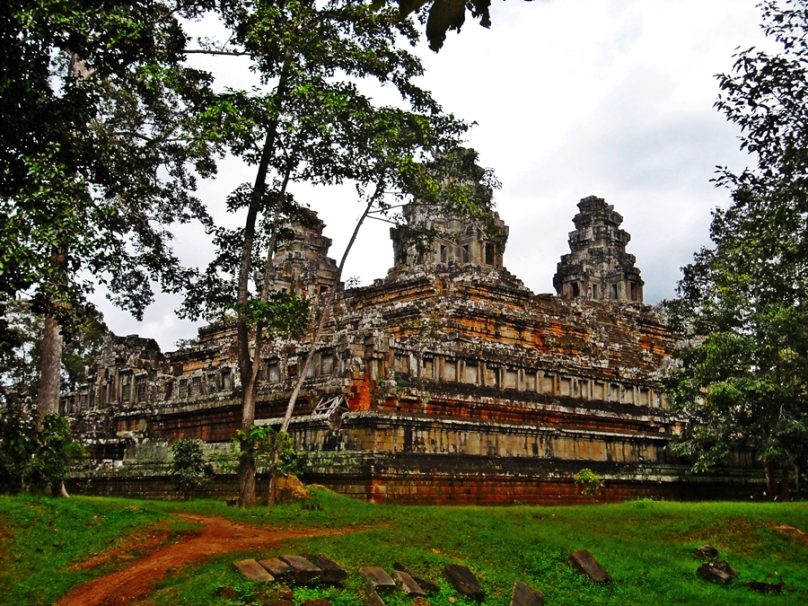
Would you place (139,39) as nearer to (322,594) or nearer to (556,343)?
(322,594)

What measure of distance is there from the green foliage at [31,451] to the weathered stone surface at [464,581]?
5.84 m

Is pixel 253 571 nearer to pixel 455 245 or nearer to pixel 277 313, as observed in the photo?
pixel 277 313

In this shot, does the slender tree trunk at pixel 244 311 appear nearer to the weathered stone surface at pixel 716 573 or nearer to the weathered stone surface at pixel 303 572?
the weathered stone surface at pixel 303 572

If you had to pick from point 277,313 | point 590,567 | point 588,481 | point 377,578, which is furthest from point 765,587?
point 277,313

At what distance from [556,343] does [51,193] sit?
2159cm

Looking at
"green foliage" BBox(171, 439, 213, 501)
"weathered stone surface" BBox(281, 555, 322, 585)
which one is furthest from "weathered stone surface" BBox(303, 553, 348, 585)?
"green foliage" BBox(171, 439, 213, 501)

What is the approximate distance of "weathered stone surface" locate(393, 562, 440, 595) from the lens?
1127 cm

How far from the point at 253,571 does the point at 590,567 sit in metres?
5.02

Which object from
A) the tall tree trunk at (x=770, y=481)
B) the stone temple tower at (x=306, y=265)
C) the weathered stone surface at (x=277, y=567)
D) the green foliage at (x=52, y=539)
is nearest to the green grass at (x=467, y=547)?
the green foliage at (x=52, y=539)

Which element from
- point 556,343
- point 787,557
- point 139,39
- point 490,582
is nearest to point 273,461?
point 490,582

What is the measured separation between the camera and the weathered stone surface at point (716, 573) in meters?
13.4

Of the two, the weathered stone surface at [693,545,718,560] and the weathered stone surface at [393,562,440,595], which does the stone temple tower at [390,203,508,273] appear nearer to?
the weathered stone surface at [693,545,718,560]

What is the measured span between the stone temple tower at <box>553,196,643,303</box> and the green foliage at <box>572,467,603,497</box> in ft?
85.0

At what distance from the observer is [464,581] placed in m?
11.6
